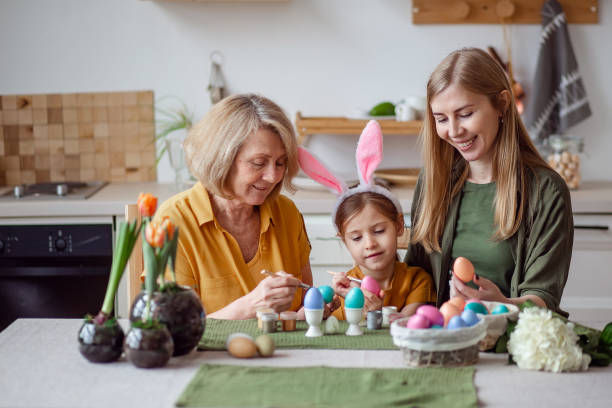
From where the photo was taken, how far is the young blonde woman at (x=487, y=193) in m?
2.04

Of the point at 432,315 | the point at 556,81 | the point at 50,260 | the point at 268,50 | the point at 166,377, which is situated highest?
the point at 268,50

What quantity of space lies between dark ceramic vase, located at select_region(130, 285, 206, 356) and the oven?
5.36 feet

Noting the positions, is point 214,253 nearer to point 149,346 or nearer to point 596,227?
point 149,346

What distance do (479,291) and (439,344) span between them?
30 centimetres

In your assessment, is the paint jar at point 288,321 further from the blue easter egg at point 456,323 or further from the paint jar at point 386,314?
the blue easter egg at point 456,323

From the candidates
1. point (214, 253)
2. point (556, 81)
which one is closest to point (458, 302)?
point (214, 253)

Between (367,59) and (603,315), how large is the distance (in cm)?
158

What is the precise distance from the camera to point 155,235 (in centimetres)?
153

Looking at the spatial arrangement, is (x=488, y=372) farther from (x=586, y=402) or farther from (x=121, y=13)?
(x=121, y=13)

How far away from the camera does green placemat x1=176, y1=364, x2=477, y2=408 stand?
4.51ft

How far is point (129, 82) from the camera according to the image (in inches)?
148

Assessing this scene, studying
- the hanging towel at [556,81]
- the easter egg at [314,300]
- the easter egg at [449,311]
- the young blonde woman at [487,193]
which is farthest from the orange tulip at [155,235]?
the hanging towel at [556,81]

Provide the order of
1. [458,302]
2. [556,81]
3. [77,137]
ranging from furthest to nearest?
[77,137], [556,81], [458,302]

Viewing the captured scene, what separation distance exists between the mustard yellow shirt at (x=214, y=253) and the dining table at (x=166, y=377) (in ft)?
1.29
